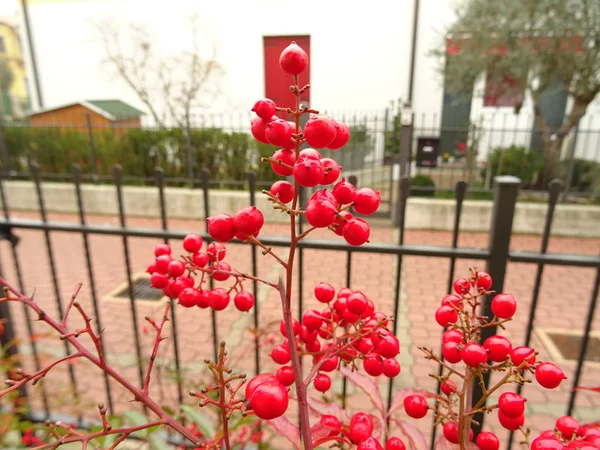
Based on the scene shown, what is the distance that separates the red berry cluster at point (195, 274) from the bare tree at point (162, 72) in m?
9.64

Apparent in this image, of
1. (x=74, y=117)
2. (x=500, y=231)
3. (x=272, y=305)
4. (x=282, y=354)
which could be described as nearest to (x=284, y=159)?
(x=282, y=354)

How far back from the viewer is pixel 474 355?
0.65 meters

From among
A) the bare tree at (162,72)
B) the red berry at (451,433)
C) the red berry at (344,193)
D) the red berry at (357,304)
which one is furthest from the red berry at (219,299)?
the bare tree at (162,72)

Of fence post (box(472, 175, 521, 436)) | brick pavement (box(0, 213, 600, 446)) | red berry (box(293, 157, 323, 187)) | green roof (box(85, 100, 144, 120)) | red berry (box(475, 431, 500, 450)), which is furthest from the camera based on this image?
green roof (box(85, 100, 144, 120))

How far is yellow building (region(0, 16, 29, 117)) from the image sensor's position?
14855 millimetres

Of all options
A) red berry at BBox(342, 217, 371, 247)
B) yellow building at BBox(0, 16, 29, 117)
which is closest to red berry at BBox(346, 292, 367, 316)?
red berry at BBox(342, 217, 371, 247)

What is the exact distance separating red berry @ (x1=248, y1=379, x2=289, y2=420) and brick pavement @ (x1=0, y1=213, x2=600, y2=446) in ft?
5.34

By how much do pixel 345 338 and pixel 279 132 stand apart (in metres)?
0.40

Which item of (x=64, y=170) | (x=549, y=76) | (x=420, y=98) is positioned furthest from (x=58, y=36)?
(x=549, y=76)

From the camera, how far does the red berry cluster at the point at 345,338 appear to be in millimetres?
750

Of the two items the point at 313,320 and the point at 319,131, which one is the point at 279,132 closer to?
the point at 319,131

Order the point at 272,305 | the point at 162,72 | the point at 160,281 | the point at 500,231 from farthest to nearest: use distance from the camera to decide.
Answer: the point at 162,72 → the point at 272,305 → the point at 500,231 → the point at 160,281

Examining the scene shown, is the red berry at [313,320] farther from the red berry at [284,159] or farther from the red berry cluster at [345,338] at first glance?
the red berry at [284,159]

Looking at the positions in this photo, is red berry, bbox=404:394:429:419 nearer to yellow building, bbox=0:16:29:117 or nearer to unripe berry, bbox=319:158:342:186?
unripe berry, bbox=319:158:342:186
